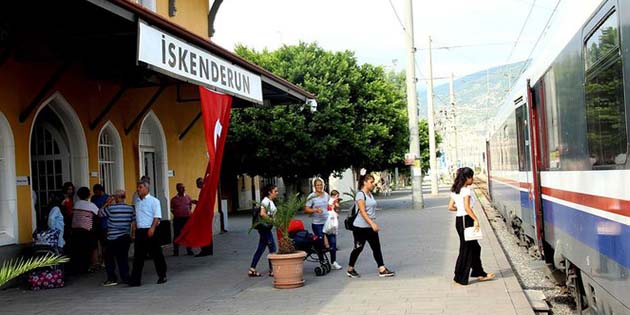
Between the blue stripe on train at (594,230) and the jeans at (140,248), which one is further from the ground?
the blue stripe on train at (594,230)

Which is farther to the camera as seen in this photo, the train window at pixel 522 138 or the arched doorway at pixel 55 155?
the arched doorway at pixel 55 155

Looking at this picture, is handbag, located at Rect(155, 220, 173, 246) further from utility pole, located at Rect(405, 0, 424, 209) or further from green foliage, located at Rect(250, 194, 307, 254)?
utility pole, located at Rect(405, 0, 424, 209)

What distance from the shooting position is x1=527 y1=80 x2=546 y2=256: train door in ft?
32.2

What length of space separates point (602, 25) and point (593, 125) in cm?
87

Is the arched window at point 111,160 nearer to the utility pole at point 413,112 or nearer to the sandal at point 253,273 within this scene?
the sandal at point 253,273

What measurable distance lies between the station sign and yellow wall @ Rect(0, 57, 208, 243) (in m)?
3.26

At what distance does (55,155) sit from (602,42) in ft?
37.8

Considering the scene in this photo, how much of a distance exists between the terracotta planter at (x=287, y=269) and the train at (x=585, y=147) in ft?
11.7

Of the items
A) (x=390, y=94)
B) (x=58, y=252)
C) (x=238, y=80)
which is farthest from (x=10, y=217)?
(x=390, y=94)

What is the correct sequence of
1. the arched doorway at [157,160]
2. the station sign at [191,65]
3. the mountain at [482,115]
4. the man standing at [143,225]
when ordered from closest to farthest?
the station sign at [191,65], the man standing at [143,225], the arched doorway at [157,160], the mountain at [482,115]

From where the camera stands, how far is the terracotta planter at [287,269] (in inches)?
421

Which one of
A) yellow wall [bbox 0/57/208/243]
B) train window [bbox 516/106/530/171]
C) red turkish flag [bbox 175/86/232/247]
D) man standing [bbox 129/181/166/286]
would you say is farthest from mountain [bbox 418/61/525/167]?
yellow wall [bbox 0/57/208/243]

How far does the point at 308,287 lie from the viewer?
35.7 feet

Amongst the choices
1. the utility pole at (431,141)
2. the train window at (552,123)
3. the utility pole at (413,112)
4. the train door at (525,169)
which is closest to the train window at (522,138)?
the train door at (525,169)
